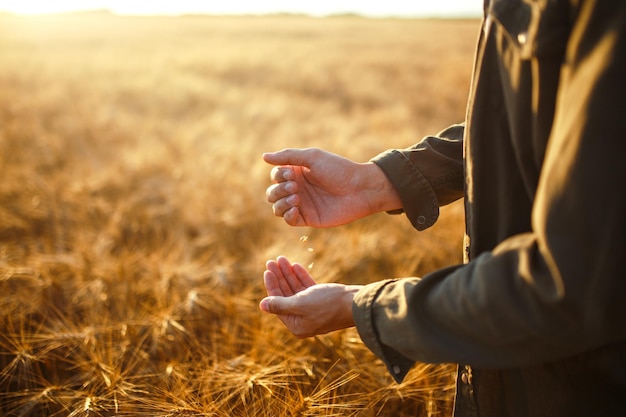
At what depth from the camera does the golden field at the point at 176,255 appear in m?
1.45

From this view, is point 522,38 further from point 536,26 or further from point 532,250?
point 532,250

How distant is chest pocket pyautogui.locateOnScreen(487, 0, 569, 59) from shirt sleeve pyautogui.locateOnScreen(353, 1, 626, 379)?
28mm

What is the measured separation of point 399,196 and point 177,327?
1.00 metres

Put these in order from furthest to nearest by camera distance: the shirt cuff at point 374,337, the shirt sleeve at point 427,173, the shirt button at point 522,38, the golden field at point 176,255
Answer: the golden field at point 176,255, the shirt sleeve at point 427,173, the shirt cuff at point 374,337, the shirt button at point 522,38

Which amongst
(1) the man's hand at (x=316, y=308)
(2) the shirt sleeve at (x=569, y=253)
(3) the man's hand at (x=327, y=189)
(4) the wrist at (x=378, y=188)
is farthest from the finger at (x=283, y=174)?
(2) the shirt sleeve at (x=569, y=253)

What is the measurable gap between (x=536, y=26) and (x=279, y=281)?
78cm

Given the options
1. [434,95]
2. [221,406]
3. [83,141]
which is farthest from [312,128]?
[221,406]

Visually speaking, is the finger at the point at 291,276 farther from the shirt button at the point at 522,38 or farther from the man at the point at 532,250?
the shirt button at the point at 522,38

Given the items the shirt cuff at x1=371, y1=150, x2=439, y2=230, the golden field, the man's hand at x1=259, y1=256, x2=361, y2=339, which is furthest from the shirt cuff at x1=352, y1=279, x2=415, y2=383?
the golden field

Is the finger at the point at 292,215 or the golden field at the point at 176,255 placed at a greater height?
the finger at the point at 292,215

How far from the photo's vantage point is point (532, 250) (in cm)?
65

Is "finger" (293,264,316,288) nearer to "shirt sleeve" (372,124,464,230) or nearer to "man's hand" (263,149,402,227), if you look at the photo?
"man's hand" (263,149,402,227)

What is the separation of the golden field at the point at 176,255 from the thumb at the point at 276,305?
0.89 feet

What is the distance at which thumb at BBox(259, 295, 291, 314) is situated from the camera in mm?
1040
